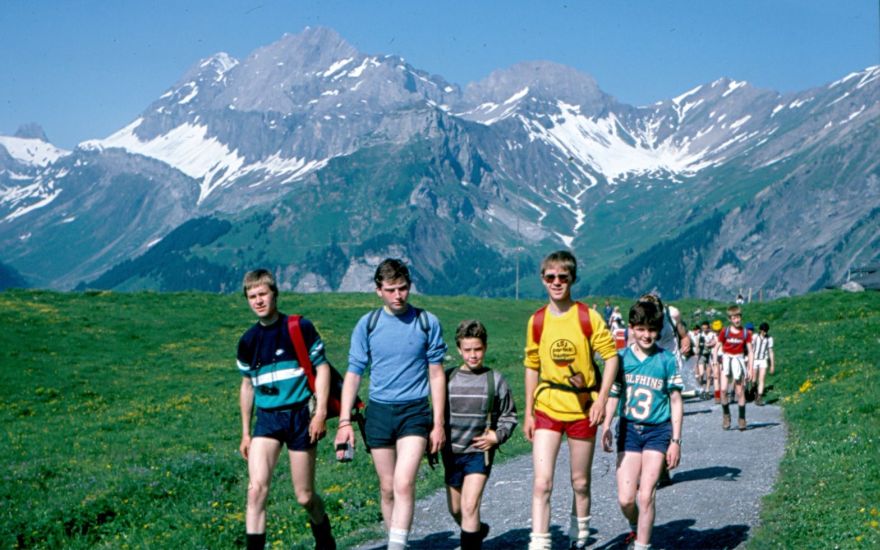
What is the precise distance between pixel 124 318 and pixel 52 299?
24.0ft

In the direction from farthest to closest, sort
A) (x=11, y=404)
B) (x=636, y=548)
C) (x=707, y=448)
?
1. (x=11, y=404)
2. (x=707, y=448)
3. (x=636, y=548)

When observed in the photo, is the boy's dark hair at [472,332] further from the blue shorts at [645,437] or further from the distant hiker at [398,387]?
the blue shorts at [645,437]

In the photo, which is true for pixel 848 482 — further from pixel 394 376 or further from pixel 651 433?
pixel 394 376

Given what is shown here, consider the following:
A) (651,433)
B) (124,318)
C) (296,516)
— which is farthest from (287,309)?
(651,433)

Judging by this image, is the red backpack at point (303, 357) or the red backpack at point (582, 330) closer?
the red backpack at point (582, 330)

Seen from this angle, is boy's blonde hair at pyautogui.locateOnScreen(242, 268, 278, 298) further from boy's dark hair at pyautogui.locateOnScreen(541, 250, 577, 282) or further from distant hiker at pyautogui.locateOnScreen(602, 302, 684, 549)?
distant hiker at pyautogui.locateOnScreen(602, 302, 684, 549)

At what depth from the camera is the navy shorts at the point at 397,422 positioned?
860 centimetres

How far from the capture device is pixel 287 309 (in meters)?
58.2

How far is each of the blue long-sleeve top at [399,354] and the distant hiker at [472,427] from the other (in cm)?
33

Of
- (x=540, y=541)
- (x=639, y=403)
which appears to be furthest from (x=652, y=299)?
(x=540, y=541)

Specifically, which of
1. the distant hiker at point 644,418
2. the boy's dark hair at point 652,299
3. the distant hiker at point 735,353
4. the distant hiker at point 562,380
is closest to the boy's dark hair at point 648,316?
the distant hiker at point 644,418

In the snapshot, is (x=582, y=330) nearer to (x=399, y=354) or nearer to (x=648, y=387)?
(x=648, y=387)

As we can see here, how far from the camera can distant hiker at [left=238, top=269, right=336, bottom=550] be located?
873cm

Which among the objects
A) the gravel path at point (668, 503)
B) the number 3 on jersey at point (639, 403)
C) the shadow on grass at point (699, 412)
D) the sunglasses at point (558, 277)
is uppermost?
the sunglasses at point (558, 277)
